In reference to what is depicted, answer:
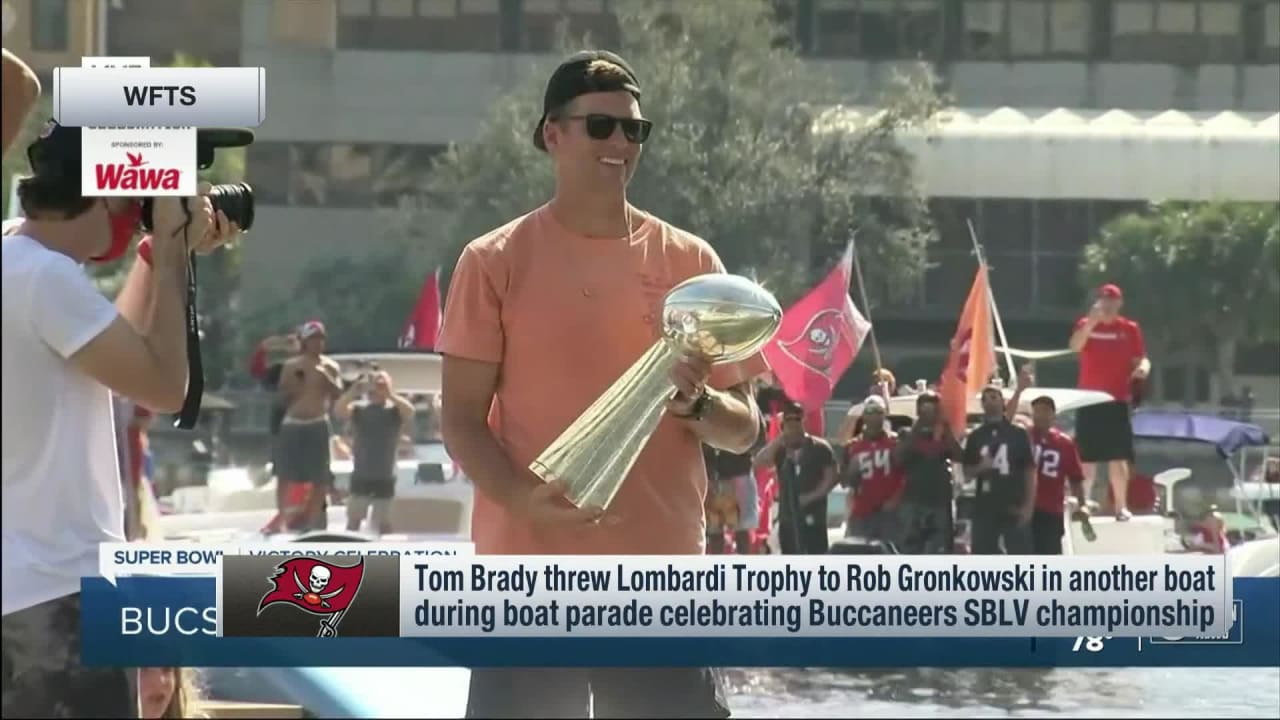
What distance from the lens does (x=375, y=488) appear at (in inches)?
180

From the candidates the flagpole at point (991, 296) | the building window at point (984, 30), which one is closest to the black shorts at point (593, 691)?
the flagpole at point (991, 296)

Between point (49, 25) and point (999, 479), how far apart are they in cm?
182

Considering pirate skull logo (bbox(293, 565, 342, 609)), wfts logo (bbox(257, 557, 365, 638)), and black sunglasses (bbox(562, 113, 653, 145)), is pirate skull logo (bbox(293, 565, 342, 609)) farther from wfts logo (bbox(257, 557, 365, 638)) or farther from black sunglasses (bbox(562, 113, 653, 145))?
black sunglasses (bbox(562, 113, 653, 145))

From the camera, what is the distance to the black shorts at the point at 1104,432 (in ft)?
14.1

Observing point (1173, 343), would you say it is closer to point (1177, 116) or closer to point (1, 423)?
point (1177, 116)

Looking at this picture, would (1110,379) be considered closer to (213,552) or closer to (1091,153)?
(1091,153)

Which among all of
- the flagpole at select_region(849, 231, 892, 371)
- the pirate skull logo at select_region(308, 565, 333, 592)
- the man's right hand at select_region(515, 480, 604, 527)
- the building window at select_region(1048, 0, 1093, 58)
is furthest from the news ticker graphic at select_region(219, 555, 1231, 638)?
the building window at select_region(1048, 0, 1093, 58)

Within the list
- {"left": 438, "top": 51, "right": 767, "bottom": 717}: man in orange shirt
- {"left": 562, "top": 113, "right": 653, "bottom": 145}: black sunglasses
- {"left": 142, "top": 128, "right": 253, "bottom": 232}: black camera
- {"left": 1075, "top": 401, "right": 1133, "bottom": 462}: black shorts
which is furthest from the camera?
{"left": 1075, "top": 401, "right": 1133, "bottom": 462}: black shorts

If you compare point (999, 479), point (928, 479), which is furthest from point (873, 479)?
point (999, 479)

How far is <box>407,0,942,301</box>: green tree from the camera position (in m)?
4.05

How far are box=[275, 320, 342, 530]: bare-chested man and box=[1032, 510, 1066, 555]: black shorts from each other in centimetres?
127

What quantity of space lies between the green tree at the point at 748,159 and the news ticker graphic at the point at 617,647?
65 centimetres

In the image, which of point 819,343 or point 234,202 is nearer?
point 234,202

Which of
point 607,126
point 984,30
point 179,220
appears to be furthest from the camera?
point 984,30
